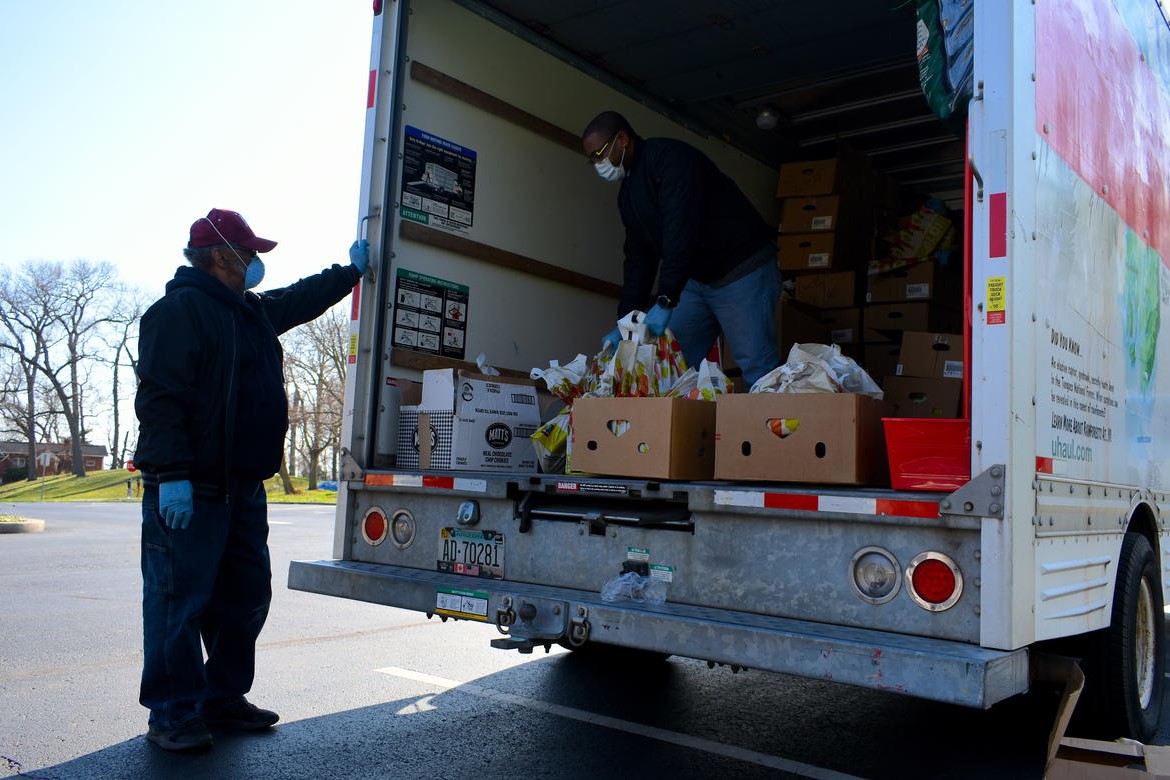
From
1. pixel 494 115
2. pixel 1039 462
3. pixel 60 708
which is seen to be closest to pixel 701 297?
pixel 494 115

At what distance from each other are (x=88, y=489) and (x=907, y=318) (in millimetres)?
44632

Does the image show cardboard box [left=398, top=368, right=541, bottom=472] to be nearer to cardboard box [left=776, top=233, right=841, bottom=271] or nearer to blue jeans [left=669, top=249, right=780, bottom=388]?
blue jeans [left=669, top=249, right=780, bottom=388]

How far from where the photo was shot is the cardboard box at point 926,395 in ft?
15.7

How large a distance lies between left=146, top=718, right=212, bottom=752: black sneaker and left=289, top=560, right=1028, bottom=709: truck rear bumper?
2.12 ft

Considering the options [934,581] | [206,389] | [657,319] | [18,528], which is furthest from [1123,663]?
[18,528]

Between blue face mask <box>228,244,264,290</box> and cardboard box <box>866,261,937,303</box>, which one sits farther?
cardboard box <box>866,261,937,303</box>

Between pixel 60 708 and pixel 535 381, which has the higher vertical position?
pixel 535 381

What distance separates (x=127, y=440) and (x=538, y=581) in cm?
5814

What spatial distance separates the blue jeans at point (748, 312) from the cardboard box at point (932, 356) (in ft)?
2.16

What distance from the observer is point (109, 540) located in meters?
13.3

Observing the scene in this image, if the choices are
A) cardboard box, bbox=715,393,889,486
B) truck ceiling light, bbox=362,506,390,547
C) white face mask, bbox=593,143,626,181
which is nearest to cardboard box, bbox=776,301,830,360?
white face mask, bbox=593,143,626,181

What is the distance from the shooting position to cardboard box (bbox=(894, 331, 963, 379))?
4840 mm

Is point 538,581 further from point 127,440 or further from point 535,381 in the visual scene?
point 127,440

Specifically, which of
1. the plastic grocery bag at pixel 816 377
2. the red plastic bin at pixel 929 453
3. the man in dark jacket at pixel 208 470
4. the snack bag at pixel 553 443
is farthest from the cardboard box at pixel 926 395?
the man in dark jacket at pixel 208 470
